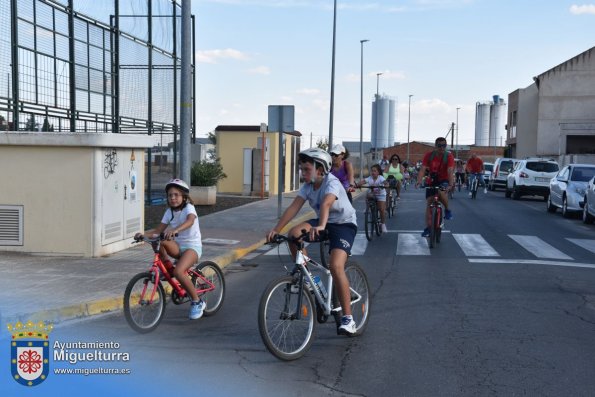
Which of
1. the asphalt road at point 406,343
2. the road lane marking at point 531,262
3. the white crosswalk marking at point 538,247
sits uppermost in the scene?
the asphalt road at point 406,343

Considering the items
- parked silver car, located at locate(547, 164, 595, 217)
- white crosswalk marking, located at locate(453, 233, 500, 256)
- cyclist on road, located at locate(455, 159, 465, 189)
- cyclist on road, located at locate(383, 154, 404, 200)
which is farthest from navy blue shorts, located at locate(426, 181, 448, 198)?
cyclist on road, located at locate(455, 159, 465, 189)

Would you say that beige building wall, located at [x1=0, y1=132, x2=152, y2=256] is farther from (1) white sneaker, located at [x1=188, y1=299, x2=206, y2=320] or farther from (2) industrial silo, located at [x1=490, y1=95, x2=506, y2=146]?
(2) industrial silo, located at [x1=490, y1=95, x2=506, y2=146]

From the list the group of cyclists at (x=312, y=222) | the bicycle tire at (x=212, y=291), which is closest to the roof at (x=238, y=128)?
the bicycle tire at (x=212, y=291)

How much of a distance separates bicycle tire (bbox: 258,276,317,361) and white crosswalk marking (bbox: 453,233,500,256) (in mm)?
6926

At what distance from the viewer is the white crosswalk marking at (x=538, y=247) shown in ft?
40.8

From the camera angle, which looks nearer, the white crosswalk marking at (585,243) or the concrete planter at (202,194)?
the white crosswalk marking at (585,243)

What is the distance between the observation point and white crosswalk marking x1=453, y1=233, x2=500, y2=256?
12.6 m

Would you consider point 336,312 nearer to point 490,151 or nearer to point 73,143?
point 73,143

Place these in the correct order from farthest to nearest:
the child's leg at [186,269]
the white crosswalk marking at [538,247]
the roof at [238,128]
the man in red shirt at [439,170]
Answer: the roof at [238,128]
the man in red shirt at [439,170]
the white crosswalk marking at [538,247]
the child's leg at [186,269]

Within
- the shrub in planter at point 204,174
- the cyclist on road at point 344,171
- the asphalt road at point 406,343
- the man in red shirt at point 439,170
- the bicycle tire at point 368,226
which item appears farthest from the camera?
the shrub in planter at point 204,174

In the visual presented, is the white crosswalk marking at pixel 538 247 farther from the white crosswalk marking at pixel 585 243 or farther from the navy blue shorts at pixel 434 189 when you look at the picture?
the navy blue shorts at pixel 434 189

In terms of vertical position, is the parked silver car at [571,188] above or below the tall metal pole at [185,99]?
below

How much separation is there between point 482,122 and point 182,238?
12904 centimetres

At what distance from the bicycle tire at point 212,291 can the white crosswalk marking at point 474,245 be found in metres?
5.75
